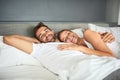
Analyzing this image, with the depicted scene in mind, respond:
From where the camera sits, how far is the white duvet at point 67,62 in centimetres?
152

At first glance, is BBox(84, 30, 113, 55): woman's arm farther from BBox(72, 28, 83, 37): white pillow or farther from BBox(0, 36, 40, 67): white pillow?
BBox(0, 36, 40, 67): white pillow

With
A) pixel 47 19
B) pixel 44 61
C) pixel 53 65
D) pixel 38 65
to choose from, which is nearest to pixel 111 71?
pixel 53 65

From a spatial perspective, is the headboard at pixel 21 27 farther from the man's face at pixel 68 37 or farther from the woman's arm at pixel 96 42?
the woman's arm at pixel 96 42

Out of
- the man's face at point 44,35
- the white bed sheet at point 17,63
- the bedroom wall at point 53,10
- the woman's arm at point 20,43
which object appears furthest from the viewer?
the bedroom wall at point 53,10

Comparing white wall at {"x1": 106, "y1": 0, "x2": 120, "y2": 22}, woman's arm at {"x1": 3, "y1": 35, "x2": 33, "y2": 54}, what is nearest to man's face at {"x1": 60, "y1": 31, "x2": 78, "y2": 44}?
woman's arm at {"x1": 3, "y1": 35, "x2": 33, "y2": 54}

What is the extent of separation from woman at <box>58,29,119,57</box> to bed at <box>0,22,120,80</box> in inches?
9.7

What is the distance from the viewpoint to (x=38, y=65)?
83.4 inches

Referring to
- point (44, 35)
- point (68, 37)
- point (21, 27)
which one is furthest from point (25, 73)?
point (21, 27)

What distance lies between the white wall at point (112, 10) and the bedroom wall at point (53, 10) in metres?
0.06

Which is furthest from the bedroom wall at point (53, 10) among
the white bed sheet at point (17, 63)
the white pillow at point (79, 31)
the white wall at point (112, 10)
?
the white bed sheet at point (17, 63)

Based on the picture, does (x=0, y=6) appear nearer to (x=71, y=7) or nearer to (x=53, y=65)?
(x=71, y=7)

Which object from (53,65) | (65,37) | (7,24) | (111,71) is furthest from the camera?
(7,24)

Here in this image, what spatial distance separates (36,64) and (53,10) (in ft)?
3.11

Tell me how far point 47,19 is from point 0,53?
888 millimetres
